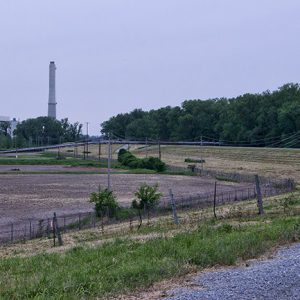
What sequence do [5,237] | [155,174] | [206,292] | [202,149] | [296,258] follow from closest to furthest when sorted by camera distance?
[206,292] → [296,258] → [5,237] → [155,174] → [202,149]

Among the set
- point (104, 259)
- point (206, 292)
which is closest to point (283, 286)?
point (206, 292)

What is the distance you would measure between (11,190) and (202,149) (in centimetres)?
8351

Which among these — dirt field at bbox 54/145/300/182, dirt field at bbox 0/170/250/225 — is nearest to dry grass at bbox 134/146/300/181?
dirt field at bbox 54/145/300/182

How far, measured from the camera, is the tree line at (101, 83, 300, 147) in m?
133

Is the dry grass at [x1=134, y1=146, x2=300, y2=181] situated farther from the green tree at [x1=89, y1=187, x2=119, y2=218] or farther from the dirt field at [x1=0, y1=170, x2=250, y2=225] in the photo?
the green tree at [x1=89, y1=187, x2=119, y2=218]

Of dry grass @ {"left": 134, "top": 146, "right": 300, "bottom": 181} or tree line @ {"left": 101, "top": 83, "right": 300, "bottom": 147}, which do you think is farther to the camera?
tree line @ {"left": 101, "top": 83, "right": 300, "bottom": 147}

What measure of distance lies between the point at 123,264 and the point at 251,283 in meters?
2.37

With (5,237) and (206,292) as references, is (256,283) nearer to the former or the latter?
(206,292)

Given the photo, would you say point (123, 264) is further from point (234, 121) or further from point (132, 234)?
point (234, 121)

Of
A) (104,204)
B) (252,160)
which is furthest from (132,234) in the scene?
(252,160)

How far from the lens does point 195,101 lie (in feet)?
583

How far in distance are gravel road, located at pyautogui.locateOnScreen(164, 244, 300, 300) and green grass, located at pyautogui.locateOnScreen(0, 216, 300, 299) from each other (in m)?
0.59

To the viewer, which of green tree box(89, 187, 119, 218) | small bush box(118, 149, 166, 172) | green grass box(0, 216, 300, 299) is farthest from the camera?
small bush box(118, 149, 166, 172)

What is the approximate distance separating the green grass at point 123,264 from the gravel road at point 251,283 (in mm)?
588
